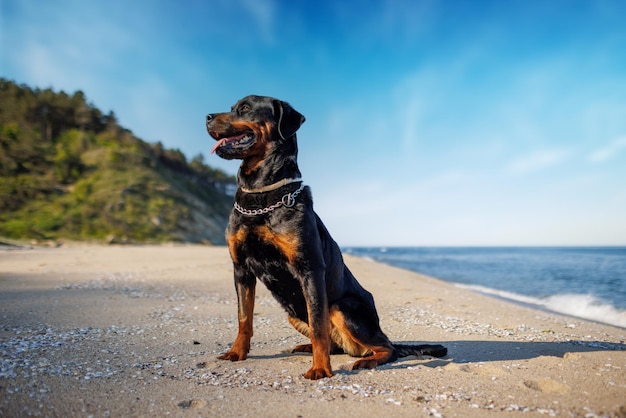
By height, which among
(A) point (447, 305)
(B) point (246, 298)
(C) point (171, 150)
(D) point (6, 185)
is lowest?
(A) point (447, 305)

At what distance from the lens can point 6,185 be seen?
29188 millimetres

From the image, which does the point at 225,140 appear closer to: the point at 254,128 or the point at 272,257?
the point at 254,128

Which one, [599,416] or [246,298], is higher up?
[246,298]

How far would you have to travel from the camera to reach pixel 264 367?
341 centimetres

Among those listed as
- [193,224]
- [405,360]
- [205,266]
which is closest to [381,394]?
[405,360]

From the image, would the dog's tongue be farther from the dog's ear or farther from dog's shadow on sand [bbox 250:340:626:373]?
dog's shadow on sand [bbox 250:340:626:373]

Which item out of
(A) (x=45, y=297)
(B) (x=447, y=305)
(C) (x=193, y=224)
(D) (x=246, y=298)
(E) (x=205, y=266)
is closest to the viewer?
(D) (x=246, y=298)

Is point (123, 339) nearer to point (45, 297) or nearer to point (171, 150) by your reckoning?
point (45, 297)

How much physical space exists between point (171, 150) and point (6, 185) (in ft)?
101

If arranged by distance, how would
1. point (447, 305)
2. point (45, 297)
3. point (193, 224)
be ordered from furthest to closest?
point (193, 224) → point (447, 305) → point (45, 297)

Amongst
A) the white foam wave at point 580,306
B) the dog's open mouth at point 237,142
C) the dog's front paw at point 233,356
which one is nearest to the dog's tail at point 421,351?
the dog's front paw at point 233,356

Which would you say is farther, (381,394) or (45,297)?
(45,297)

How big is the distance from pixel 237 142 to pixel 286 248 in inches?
43.2

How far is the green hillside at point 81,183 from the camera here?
89.5ft
